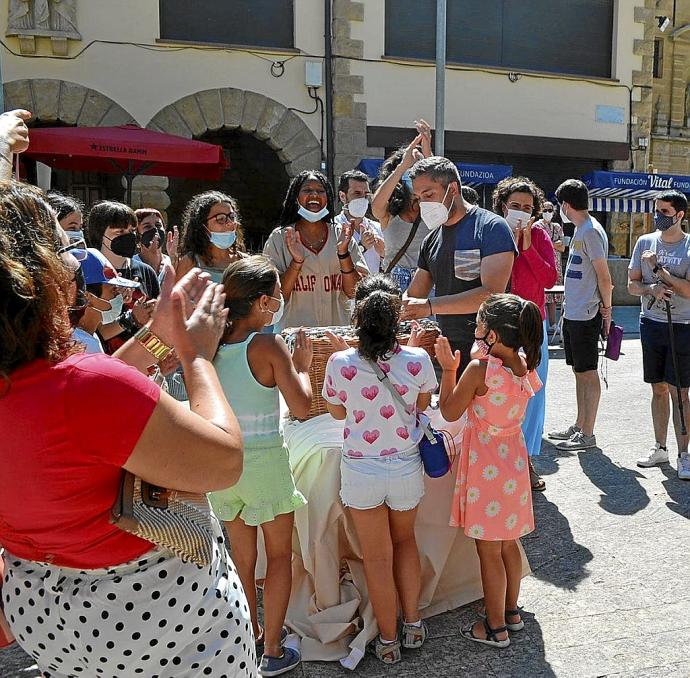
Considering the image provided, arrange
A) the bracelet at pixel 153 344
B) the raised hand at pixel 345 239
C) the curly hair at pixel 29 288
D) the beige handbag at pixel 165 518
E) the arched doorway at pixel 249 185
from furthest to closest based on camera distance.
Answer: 1. the arched doorway at pixel 249 185
2. the raised hand at pixel 345 239
3. the bracelet at pixel 153 344
4. the beige handbag at pixel 165 518
5. the curly hair at pixel 29 288

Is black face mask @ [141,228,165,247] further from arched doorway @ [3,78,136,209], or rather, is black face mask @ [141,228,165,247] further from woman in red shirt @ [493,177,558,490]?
arched doorway @ [3,78,136,209]

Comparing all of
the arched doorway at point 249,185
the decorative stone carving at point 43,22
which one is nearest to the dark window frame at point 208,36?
the decorative stone carving at point 43,22

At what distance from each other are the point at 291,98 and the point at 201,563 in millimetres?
11956

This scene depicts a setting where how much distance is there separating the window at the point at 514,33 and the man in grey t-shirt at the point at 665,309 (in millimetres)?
9271

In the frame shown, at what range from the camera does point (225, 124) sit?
12.1 m

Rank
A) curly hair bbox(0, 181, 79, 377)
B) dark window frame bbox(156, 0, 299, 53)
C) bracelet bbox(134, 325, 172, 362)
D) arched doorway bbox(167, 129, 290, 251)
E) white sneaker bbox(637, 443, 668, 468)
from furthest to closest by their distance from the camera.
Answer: arched doorway bbox(167, 129, 290, 251)
dark window frame bbox(156, 0, 299, 53)
white sneaker bbox(637, 443, 668, 468)
bracelet bbox(134, 325, 172, 362)
curly hair bbox(0, 181, 79, 377)

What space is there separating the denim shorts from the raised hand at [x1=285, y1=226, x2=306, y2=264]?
1.43 metres

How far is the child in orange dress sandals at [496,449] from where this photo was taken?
113 inches

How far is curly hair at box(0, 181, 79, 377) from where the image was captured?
1.28 meters

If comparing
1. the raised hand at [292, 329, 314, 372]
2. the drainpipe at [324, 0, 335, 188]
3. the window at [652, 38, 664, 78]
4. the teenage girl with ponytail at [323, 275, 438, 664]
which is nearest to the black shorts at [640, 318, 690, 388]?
the teenage girl with ponytail at [323, 275, 438, 664]

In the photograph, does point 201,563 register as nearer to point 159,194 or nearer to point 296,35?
point 159,194

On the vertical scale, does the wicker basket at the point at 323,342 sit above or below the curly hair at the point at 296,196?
below

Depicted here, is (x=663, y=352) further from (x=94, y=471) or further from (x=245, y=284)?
(x=94, y=471)

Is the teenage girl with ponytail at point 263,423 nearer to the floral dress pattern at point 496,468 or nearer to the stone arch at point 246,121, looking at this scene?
the floral dress pattern at point 496,468
